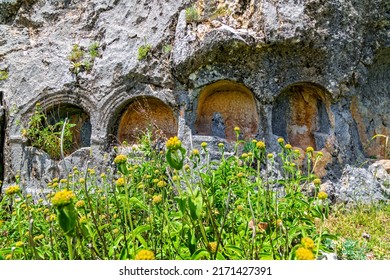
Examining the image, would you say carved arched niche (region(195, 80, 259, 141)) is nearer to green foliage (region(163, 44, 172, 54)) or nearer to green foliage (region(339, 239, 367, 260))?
green foliage (region(163, 44, 172, 54))

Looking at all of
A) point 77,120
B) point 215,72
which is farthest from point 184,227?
point 77,120

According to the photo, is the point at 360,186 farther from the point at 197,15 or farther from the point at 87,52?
the point at 87,52

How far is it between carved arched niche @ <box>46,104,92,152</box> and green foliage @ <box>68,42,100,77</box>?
63 cm

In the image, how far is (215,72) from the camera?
4.83 metres

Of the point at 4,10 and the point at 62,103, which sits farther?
the point at 4,10

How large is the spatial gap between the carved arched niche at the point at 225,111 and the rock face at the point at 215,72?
0.05 feet

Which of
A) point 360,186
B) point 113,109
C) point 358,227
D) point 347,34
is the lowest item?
point 358,227

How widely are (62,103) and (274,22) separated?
11.4 ft

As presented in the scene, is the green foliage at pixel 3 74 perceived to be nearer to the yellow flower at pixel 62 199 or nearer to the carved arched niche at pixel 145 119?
the carved arched niche at pixel 145 119

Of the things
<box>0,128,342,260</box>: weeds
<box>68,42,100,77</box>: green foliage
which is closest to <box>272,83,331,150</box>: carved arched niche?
<box>0,128,342,260</box>: weeds

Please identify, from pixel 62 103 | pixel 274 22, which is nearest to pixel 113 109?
pixel 62 103

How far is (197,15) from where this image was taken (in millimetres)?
4898

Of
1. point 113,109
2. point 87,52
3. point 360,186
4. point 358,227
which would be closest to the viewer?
point 358,227

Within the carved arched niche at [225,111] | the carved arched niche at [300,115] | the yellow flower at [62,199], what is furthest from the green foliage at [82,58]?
the yellow flower at [62,199]
